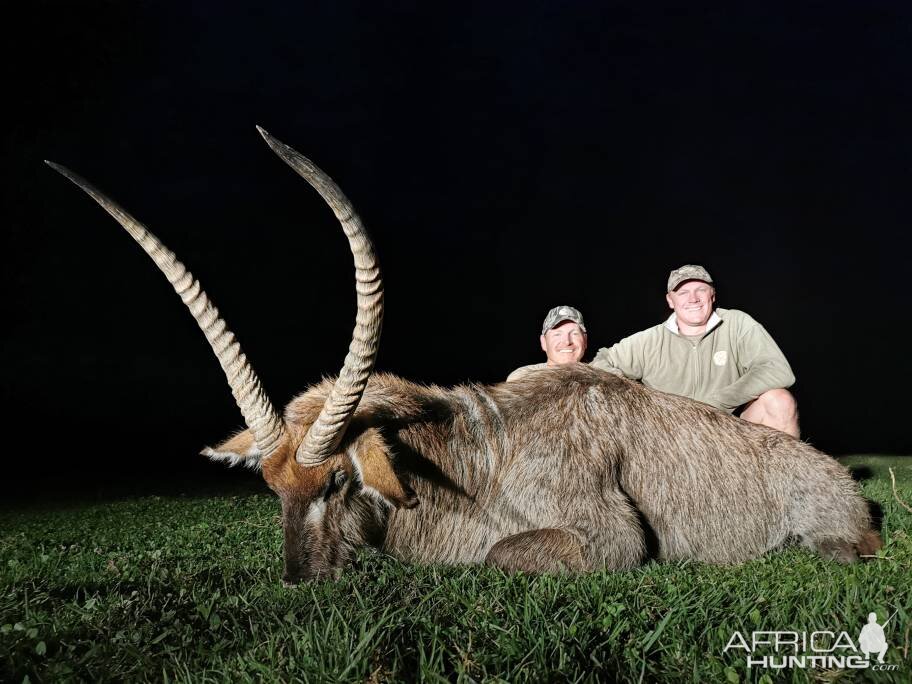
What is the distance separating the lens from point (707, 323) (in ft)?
22.0

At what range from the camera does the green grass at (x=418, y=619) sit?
7.50ft

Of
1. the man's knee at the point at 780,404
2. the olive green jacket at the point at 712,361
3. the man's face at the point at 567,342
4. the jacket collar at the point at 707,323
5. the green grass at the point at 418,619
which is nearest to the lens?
the green grass at the point at 418,619

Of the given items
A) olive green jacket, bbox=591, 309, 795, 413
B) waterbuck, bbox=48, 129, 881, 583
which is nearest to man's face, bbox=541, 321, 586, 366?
olive green jacket, bbox=591, 309, 795, 413

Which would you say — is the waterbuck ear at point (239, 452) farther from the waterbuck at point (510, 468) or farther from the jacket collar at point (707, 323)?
the jacket collar at point (707, 323)

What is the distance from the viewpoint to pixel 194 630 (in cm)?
268

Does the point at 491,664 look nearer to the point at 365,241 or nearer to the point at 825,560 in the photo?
the point at 365,241

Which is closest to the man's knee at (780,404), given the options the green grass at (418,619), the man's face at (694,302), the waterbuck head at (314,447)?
the man's face at (694,302)

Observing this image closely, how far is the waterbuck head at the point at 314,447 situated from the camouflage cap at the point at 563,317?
3837mm

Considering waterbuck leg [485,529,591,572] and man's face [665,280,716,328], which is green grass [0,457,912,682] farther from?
man's face [665,280,716,328]

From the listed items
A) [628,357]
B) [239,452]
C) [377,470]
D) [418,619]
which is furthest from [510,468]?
[628,357]

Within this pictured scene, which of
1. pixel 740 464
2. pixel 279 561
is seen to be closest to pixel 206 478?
pixel 279 561

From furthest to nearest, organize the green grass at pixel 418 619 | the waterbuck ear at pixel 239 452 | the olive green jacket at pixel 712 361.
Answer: the olive green jacket at pixel 712 361 < the waterbuck ear at pixel 239 452 < the green grass at pixel 418 619

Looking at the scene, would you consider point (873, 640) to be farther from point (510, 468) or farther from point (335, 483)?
point (335, 483)

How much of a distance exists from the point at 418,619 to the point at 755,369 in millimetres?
4721
